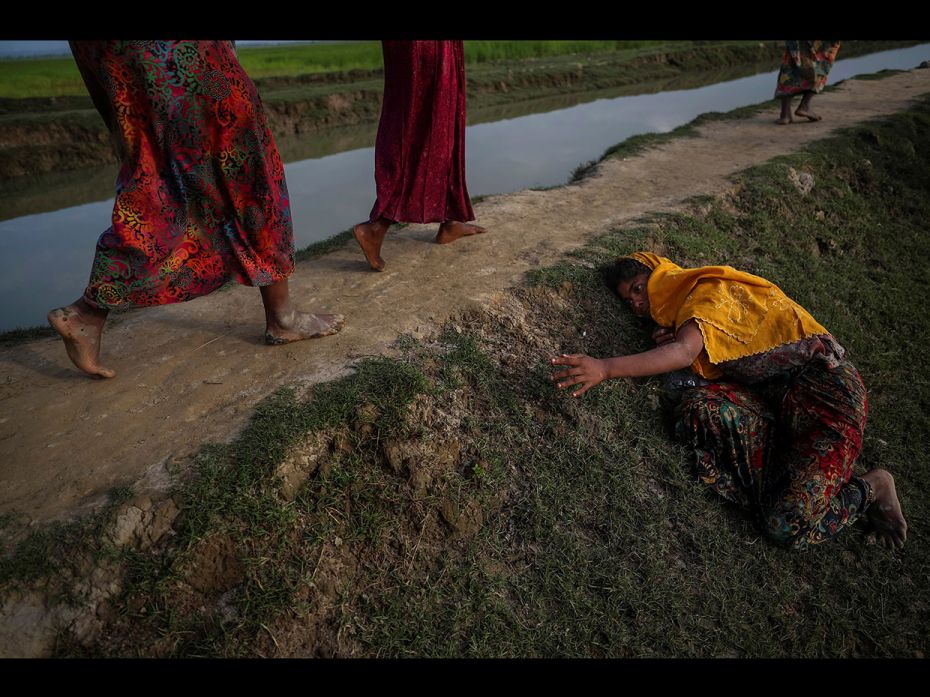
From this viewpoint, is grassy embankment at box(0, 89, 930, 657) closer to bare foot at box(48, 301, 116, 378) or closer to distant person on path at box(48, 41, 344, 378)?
distant person on path at box(48, 41, 344, 378)

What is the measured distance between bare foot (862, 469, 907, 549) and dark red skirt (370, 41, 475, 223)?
2639 mm

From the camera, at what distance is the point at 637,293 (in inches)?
128

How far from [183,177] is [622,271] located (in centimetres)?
222

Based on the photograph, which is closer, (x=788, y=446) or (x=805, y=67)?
(x=788, y=446)

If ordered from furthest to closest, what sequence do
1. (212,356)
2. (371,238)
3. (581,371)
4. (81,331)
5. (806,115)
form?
(806,115) < (371,238) < (212,356) < (581,371) < (81,331)

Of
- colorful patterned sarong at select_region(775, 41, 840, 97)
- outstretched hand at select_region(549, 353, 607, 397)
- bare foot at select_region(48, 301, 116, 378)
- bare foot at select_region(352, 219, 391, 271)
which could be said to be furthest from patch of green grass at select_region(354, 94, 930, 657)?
colorful patterned sarong at select_region(775, 41, 840, 97)

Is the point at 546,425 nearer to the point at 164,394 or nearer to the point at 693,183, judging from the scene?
the point at 164,394

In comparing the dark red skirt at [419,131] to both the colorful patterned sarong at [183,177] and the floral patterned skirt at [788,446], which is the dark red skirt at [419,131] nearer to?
the colorful patterned sarong at [183,177]

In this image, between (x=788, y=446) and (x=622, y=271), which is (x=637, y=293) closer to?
(x=622, y=271)

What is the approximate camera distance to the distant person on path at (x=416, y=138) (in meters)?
3.30

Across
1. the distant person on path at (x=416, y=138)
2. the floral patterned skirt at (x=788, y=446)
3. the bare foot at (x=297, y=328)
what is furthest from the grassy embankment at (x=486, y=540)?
the distant person on path at (x=416, y=138)

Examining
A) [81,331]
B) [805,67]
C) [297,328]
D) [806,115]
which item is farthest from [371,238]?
[806,115]

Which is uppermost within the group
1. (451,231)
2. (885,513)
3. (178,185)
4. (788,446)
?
(178,185)

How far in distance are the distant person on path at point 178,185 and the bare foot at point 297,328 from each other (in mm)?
245
